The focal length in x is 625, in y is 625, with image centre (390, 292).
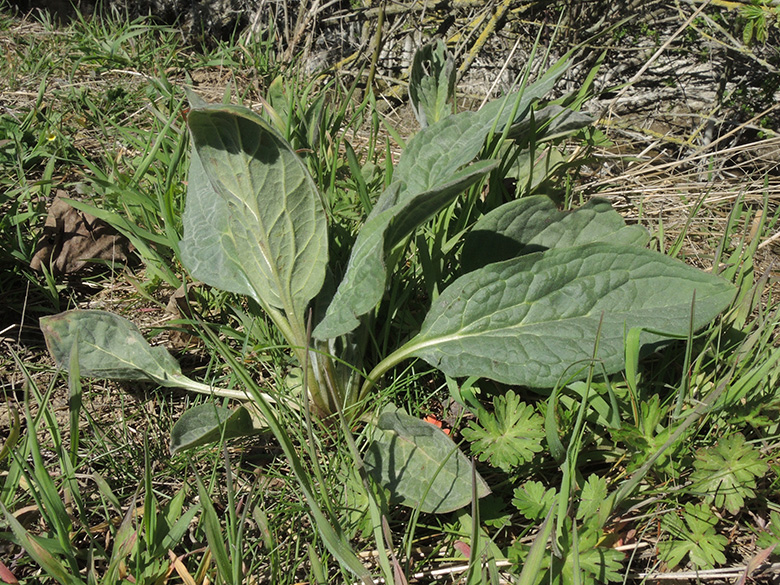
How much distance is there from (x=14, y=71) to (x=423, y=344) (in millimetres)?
2682

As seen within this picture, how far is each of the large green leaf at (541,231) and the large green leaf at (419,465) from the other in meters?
0.48

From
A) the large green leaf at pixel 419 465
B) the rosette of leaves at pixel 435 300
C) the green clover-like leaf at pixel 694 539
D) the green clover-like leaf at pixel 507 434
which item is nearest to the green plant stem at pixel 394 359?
the rosette of leaves at pixel 435 300

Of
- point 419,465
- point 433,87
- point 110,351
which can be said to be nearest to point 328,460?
point 419,465

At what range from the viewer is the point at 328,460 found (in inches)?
58.9

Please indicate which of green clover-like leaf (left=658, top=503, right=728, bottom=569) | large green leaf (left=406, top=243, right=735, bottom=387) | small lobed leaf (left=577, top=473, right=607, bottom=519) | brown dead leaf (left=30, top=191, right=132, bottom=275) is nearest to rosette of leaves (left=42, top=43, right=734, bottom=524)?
large green leaf (left=406, top=243, right=735, bottom=387)

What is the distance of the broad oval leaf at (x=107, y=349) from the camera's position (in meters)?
1.63

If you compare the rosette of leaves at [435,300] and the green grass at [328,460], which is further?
the rosette of leaves at [435,300]

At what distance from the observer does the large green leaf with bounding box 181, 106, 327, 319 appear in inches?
55.2

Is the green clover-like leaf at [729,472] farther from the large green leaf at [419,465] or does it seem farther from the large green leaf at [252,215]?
the large green leaf at [252,215]

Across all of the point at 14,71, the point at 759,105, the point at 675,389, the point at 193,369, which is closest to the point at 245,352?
the point at 193,369

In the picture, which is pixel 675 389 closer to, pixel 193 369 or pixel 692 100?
pixel 193 369

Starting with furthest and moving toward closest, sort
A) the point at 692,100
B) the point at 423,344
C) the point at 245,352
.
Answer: the point at 692,100, the point at 245,352, the point at 423,344

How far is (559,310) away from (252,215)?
77 cm

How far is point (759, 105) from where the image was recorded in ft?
9.82
